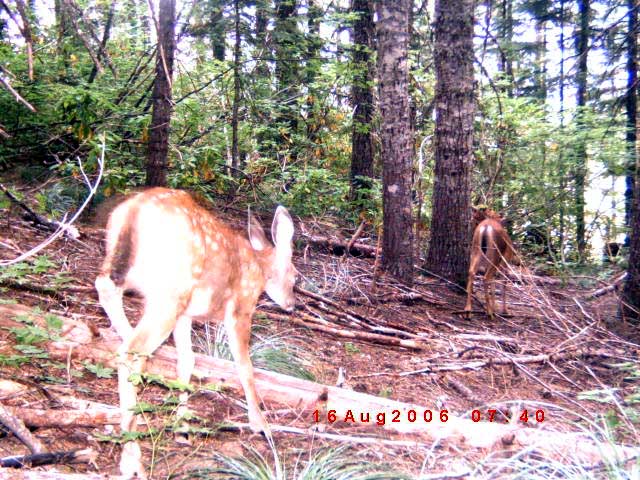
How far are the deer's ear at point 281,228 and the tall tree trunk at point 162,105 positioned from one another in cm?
281

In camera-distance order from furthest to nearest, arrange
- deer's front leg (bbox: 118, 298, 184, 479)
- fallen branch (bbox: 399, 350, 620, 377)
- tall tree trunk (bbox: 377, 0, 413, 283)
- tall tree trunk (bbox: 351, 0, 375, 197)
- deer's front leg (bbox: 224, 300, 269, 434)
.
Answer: tall tree trunk (bbox: 351, 0, 375, 197)
tall tree trunk (bbox: 377, 0, 413, 283)
fallen branch (bbox: 399, 350, 620, 377)
deer's front leg (bbox: 224, 300, 269, 434)
deer's front leg (bbox: 118, 298, 184, 479)

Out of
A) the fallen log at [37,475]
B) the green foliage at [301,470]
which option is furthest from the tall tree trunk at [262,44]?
the fallen log at [37,475]

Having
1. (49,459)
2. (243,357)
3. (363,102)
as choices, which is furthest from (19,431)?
(363,102)

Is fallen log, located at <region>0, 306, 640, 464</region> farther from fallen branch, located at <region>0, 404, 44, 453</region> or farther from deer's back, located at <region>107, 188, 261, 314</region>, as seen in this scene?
fallen branch, located at <region>0, 404, 44, 453</region>

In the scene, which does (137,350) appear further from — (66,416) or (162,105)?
(162,105)

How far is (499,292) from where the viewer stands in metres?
10.4

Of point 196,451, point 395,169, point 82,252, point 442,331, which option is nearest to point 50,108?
point 82,252

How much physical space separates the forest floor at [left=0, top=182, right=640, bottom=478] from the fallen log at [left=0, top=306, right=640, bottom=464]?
0.08m

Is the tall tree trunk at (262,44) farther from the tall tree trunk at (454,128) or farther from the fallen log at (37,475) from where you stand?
the fallen log at (37,475)

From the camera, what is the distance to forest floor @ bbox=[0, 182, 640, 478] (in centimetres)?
386

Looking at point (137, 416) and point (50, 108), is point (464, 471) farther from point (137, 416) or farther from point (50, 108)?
point (50, 108)

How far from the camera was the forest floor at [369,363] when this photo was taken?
3.86 meters

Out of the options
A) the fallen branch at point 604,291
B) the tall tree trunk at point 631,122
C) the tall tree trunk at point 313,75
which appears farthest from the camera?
the tall tree trunk at point 313,75

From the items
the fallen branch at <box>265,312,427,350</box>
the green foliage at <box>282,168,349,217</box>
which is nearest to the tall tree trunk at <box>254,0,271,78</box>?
the green foliage at <box>282,168,349,217</box>
